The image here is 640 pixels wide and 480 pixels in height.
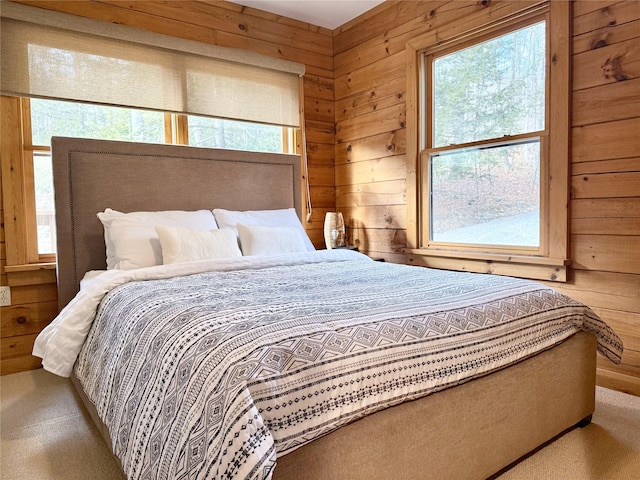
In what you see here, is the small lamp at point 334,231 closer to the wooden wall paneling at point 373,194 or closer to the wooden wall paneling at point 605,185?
the wooden wall paneling at point 373,194

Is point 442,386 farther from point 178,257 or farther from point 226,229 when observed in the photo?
point 226,229

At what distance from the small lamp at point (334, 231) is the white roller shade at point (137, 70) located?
88 centimetres

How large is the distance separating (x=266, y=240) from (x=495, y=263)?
149 centimetres

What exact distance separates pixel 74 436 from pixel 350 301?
→ 145cm

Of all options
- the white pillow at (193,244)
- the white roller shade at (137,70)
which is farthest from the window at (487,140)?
the white pillow at (193,244)

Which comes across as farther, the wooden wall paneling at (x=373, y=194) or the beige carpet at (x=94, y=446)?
the wooden wall paneling at (x=373, y=194)

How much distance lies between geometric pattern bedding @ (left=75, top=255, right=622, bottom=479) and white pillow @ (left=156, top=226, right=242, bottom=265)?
506 mm

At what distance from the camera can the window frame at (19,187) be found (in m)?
2.65

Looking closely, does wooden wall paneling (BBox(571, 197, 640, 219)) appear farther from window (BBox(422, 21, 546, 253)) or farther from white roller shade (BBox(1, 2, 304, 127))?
white roller shade (BBox(1, 2, 304, 127))

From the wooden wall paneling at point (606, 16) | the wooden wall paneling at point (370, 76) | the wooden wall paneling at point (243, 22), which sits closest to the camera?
the wooden wall paneling at point (606, 16)

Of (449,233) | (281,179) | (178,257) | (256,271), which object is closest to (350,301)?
(256,271)

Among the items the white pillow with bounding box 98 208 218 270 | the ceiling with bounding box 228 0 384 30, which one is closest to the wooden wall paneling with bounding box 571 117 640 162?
the ceiling with bounding box 228 0 384 30

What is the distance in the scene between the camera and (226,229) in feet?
9.06

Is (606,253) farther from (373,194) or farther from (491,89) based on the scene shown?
(373,194)
